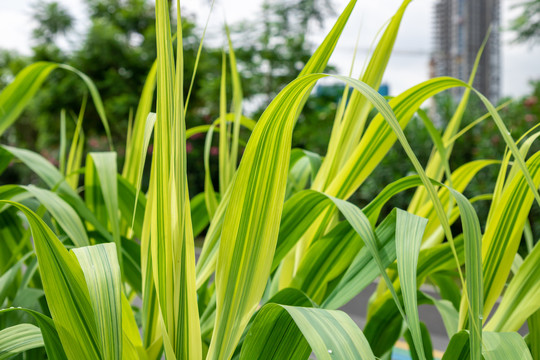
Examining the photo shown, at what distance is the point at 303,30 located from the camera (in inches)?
231

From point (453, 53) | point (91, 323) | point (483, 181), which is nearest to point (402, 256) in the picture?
point (91, 323)

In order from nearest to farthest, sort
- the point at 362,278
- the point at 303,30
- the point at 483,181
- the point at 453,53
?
1. the point at 362,278
2. the point at 483,181
3. the point at 303,30
4. the point at 453,53

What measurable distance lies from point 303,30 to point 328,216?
565 centimetres

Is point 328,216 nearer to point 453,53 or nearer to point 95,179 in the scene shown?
point 95,179

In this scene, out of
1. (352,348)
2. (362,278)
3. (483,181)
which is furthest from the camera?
(483,181)

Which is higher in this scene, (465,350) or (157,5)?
(157,5)

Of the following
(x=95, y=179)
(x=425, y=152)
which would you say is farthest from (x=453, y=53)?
(x=95, y=179)

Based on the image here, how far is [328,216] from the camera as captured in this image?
1.80 feet

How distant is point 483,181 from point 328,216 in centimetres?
220

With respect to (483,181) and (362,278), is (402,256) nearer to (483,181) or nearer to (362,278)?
(362,278)

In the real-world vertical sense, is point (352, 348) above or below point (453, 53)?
below

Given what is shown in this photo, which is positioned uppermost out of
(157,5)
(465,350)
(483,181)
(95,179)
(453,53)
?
(453,53)

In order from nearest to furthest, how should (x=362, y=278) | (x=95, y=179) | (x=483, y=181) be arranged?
(x=362, y=278), (x=95, y=179), (x=483, y=181)

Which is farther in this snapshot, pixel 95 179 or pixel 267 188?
pixel 95 179
